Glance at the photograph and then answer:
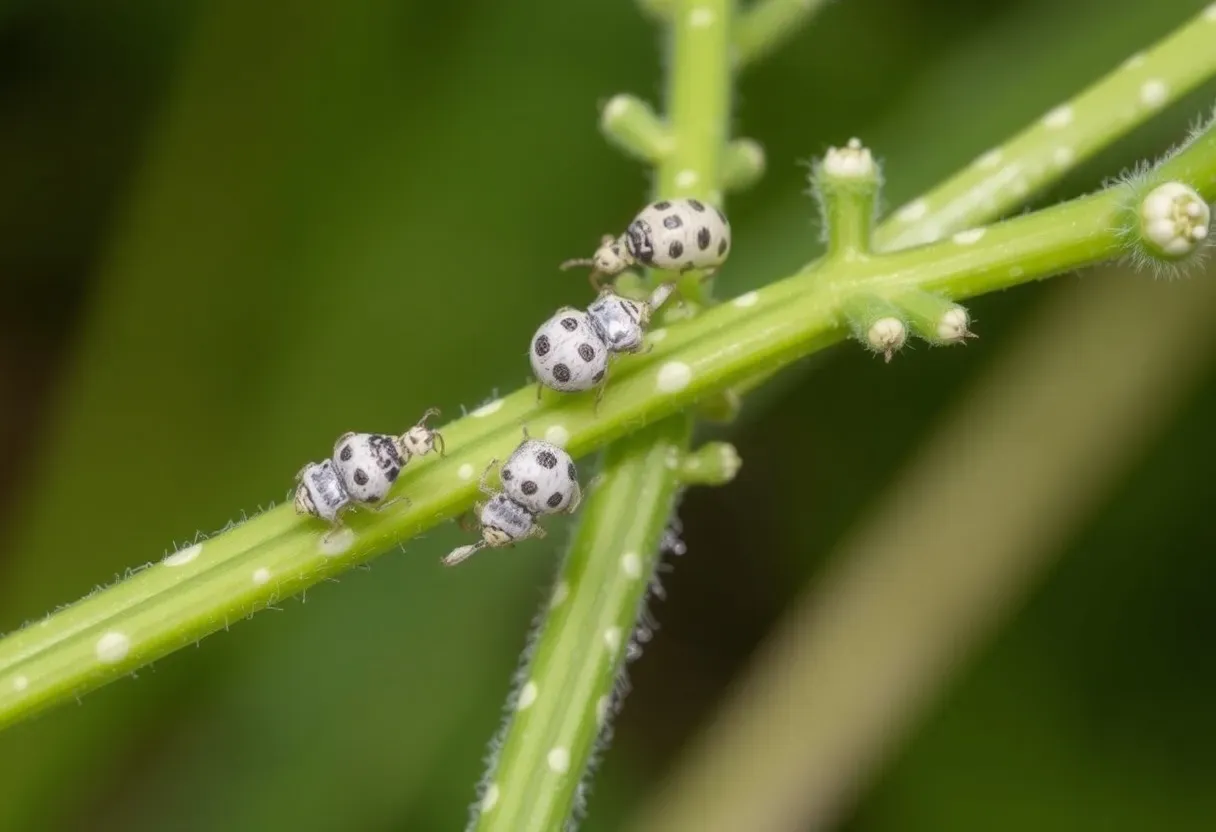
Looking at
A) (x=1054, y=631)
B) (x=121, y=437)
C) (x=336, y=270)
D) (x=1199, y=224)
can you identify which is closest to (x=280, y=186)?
(x=336, y=270)

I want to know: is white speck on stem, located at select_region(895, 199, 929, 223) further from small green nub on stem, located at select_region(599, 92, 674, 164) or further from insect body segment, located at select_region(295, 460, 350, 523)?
insect body segment, located at select_region(295, 460, 350, 523)

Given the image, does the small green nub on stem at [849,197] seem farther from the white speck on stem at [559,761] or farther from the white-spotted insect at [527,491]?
the white speck on stem at [559,761]

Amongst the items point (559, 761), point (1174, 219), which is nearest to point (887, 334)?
point (1174, 219)

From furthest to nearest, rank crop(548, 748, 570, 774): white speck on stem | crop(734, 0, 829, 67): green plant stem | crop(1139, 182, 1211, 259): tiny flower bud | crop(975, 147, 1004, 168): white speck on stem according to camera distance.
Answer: crop(734, 0, 829, 67): green plant stem, crop(975, 147, 1004, 168): white speck on stem, crop(548, 748, 570, 774): white speck on stem, crop(1139, 182, 1211, 259): tiny flower bud

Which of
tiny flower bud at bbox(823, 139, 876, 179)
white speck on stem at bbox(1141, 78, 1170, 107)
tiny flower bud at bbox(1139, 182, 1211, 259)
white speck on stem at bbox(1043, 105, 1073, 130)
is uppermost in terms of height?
white speck on stem at bbox(1043, 105, 1073, 130)

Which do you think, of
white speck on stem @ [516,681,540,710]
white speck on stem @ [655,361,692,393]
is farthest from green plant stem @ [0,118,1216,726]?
white speck on stem @ [516,681,540,710]

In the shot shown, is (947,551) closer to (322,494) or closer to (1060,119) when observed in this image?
(1060,119)

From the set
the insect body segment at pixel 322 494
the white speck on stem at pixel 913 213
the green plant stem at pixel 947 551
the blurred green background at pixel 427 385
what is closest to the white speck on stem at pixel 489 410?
the insect body segment at pixel 322 494
